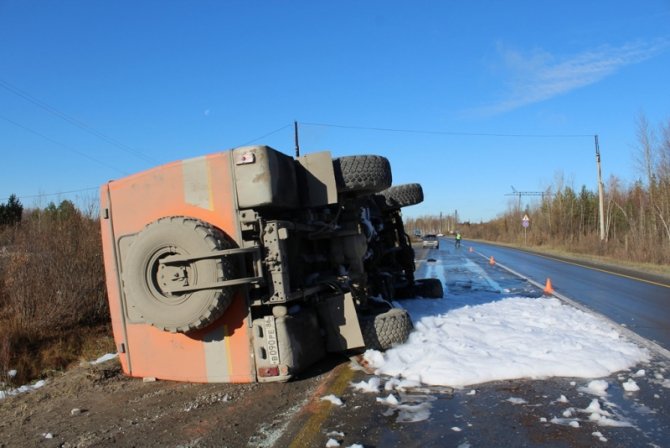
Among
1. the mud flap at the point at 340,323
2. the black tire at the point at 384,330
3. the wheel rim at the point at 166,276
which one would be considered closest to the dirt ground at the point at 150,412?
the mud flap at the point at 340,323

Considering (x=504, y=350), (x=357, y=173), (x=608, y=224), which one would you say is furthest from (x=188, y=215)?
(x=608, y=224)

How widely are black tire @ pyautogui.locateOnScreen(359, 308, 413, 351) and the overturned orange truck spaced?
0.01 metres

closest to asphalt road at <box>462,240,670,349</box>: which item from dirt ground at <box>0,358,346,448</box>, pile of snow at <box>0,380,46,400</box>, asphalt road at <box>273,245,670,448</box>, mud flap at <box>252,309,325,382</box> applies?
asphalt road at <box>273,245,670,448</box>

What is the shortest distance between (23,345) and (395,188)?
6508 millimetres

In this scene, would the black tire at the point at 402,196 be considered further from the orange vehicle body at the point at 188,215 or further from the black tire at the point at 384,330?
the orange vehicle body at the point at 188,215

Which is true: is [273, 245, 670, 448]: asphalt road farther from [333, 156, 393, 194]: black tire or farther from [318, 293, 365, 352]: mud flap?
[333, 156, 393, 194]: black tire

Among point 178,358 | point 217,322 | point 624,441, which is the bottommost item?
point 624,441

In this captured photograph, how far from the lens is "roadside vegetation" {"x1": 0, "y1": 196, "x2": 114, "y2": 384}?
26.0 feet

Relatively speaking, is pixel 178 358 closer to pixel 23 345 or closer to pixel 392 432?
pixel 392 432

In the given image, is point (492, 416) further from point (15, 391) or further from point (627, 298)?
point (627, 298)

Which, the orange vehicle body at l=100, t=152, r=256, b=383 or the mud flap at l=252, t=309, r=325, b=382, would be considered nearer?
the mud flap at l=252, t=309, r=325, b=382

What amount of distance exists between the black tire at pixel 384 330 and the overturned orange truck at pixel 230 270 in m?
0.01

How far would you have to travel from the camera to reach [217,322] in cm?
495

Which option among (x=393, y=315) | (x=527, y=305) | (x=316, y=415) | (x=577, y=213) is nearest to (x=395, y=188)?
(x=527, y=305)
